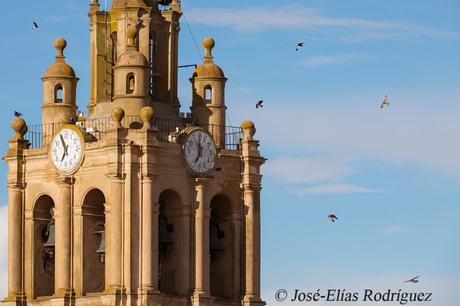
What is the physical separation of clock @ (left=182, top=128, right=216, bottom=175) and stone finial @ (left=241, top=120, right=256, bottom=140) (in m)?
1.90

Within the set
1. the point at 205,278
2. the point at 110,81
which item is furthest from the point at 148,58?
the point at 205,278

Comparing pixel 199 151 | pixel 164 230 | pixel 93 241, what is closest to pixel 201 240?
pixel 164 230

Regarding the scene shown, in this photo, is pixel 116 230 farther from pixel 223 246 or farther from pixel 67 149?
pixel 223 246

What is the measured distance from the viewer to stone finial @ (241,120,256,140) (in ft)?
300

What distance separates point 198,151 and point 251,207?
3.22 m

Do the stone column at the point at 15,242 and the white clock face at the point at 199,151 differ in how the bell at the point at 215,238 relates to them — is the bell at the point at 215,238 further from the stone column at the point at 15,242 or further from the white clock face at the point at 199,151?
the stone column at the point at 15,242

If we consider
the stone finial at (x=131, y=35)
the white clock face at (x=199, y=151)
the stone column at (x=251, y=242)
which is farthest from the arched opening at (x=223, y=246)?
the stone finial at (x=131, y=35)

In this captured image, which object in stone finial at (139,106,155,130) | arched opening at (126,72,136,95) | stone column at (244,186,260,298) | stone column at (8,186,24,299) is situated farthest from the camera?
stone column at (244,186,260,298)

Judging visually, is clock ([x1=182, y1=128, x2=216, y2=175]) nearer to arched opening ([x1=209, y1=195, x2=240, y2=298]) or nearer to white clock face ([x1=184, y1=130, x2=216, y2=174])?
white clock face ([x1=184, y1=130, x2=216, y2=174])

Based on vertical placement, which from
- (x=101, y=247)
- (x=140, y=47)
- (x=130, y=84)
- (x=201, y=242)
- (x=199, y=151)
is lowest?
(x=101, y=247)

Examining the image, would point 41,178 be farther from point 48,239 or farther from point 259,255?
point 259,255

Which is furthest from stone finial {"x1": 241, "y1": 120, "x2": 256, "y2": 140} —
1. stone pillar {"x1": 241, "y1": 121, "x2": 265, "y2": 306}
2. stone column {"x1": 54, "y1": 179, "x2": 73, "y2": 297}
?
stone column {"x1": 54, "y1": 179, "x2": 73, "y2": 297}

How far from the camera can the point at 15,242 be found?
91.2 meters

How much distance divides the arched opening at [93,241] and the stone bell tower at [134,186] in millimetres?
34
